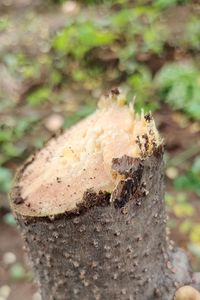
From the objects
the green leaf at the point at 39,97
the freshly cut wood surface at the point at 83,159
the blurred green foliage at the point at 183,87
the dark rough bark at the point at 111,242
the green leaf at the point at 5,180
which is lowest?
the dark rough bark at the point at 111,242

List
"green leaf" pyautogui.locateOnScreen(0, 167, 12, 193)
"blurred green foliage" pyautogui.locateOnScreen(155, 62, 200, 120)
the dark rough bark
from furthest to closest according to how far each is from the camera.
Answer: "blurred green foliage" pyautogui.locateOnScreen(155, 62, 200, 120), "green leaf" pyautogui.locateOnScreen(0, 167, 12, 193), the dark rough bark

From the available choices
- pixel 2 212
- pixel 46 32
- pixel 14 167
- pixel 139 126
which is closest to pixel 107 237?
pixel 139 126

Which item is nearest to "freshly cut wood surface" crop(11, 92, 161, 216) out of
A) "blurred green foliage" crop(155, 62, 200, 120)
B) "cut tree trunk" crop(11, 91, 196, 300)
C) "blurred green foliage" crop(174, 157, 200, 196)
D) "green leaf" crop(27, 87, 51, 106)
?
"cut tree trunk" crop(11, 91, 196, 300)

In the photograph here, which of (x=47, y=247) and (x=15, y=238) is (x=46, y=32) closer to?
(x=15, y=238)

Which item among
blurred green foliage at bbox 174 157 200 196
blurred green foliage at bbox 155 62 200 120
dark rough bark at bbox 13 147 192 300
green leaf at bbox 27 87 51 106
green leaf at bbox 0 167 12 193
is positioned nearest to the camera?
dark rough bark at bbox 13 147 192 300

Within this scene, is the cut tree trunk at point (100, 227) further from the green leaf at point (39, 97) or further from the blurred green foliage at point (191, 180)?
the green leaf at point (39, 97)

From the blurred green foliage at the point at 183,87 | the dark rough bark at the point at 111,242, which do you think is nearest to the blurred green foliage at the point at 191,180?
the blurred green foliage at the point at 183,87

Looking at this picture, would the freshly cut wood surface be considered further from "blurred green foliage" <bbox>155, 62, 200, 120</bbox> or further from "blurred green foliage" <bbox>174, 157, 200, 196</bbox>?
"blurred green foliage" <bbox>155, 62, 200, 120</bbox>

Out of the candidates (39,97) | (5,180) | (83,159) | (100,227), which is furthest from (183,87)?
(100,227)
